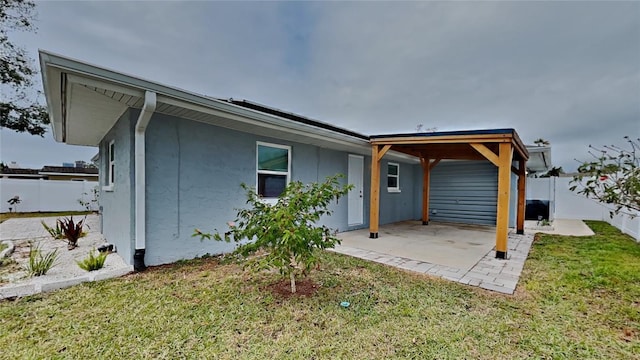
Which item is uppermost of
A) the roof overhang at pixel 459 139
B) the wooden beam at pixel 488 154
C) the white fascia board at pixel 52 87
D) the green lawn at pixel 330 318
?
the white fascia board at pixel 52 87

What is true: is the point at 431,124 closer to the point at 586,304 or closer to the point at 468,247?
the point at 468,247

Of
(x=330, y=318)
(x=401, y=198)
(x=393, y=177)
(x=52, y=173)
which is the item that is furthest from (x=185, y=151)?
(x=52, y=173)

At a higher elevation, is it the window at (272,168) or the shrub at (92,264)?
the window at (272,168)

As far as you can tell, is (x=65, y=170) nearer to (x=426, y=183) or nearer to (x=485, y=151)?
(x=426, y=183)

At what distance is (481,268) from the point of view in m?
4.74

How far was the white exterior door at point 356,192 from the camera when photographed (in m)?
8.59

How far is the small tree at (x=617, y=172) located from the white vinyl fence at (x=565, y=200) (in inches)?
378

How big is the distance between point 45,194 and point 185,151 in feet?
50.2

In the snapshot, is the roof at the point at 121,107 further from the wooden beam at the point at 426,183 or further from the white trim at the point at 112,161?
the wooden beam at the point at 426,183

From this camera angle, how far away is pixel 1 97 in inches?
442

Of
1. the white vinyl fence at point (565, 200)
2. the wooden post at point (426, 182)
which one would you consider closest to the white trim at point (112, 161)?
the wooden post at point (426, 182)

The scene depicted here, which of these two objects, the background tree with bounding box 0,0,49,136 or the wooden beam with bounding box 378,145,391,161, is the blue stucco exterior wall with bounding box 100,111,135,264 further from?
the background tree with bounding box 0,0,49,136

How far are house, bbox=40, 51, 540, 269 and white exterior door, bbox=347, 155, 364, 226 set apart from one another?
45 cm

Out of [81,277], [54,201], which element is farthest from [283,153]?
[54,201]
